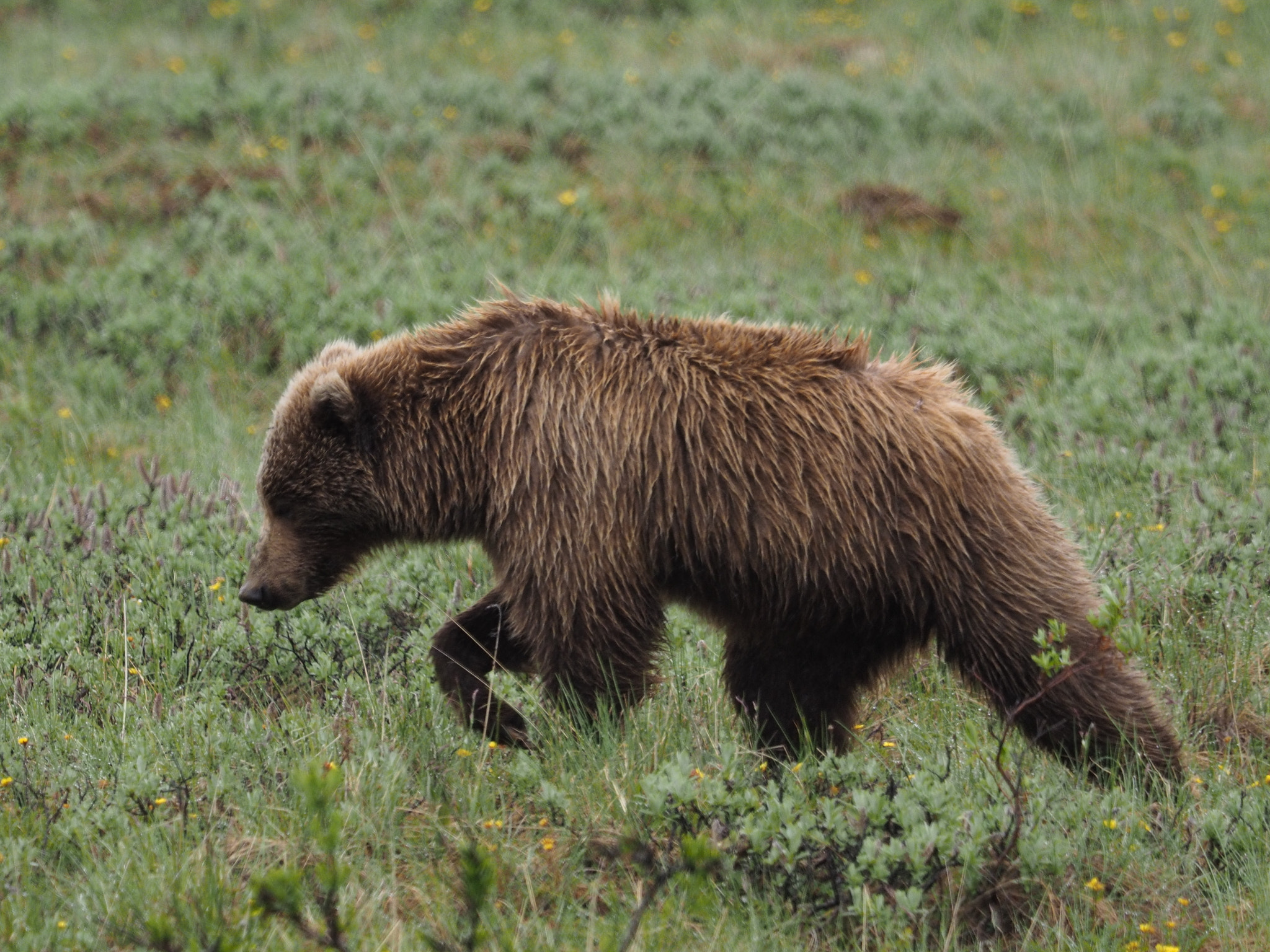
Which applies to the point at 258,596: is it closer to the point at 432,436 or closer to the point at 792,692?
the point at 432,436

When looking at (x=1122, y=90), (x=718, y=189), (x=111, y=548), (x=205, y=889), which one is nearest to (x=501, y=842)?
(x=205, y=889)

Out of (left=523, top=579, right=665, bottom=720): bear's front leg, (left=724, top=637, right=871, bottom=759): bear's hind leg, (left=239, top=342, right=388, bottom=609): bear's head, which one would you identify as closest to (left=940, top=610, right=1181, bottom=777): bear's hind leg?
(left=724, top=637, right=871, bottom=759): bear's hind leg

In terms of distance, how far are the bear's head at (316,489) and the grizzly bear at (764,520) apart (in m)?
0.16

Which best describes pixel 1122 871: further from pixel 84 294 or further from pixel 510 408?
pixel 84 294

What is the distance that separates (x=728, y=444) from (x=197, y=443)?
4.42 m

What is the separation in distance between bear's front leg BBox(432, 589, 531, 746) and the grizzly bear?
2cm

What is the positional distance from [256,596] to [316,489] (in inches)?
17.9

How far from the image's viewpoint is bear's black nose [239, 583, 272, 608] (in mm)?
5047

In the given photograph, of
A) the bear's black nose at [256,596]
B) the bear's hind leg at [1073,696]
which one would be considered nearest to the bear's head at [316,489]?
the bear's black nose at [256,596]

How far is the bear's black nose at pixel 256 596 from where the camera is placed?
505 centimetres

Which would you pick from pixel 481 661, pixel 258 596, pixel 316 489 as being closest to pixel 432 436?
pixel 316 489

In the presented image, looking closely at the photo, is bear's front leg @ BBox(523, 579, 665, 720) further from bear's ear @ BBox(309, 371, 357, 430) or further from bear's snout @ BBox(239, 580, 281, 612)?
bear's snout @ BBox(239, 580, 281, 612)

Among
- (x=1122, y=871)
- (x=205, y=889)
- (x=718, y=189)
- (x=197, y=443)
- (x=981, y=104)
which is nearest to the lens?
(x=205, y=889)

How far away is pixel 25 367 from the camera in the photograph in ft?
28.6
